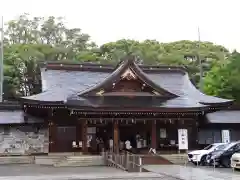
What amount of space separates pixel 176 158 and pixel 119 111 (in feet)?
17.2

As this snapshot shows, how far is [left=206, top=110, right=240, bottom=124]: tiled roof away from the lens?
32.3 m

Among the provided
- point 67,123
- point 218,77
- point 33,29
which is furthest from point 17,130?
point 33,29

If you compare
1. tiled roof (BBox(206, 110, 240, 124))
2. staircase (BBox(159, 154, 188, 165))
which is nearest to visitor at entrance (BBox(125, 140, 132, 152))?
staircase (BBox(159, 154, 188, 165))

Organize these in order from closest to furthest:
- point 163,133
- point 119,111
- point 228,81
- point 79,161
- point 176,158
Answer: point 79,161
point 119,111
point 176,158
point 163,133
point 228,81

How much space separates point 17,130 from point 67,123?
408cm

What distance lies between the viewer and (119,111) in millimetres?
27891

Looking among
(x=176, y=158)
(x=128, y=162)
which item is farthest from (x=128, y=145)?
(x=128, y=162)

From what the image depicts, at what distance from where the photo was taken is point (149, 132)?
30609 mm

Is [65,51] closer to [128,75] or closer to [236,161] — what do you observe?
[128,75]

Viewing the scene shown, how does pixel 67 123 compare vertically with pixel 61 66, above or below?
below

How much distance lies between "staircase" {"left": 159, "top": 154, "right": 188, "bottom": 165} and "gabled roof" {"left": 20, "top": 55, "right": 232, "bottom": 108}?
3.55 metres

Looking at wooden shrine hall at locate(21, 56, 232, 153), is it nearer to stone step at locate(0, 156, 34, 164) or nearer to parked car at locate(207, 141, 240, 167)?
stone step at locate(0, 156, 34, 164)

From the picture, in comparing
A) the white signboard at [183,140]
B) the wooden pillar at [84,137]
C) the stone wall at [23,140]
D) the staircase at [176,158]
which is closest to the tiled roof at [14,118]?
the stone wall at [23,140]

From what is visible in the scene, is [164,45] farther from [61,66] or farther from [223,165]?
[223,165]
